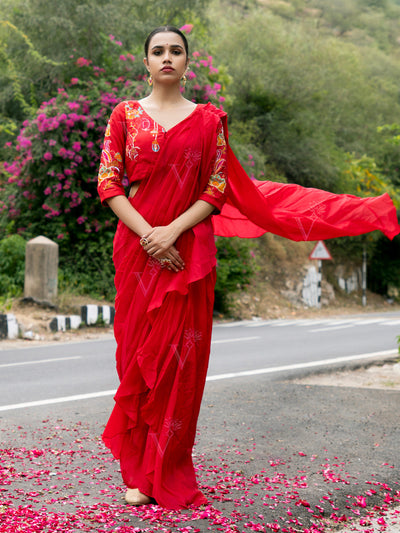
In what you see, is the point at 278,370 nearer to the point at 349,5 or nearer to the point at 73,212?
the point at 73,212

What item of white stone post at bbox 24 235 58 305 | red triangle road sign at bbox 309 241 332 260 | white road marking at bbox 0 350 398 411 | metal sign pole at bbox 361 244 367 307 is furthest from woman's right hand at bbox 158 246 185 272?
metal sign pole at bbox 361 244 367 307

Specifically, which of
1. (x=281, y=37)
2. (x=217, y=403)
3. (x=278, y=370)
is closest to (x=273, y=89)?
(x=281, y=37)

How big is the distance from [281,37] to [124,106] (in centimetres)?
2824

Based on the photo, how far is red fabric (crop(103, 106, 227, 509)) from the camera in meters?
3.56

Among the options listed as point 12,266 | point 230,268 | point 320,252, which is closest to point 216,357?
point 12,266

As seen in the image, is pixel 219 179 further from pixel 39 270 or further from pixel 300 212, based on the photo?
pixel 39 270

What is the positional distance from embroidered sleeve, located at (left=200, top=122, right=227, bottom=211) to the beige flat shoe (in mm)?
1575

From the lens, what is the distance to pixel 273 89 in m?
27.6

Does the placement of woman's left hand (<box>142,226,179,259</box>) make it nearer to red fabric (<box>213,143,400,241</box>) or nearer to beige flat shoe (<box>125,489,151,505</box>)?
red fabric (<box>213,143,400,241</box>)

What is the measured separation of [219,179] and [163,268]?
60 centimetres

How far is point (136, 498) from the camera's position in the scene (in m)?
3.53

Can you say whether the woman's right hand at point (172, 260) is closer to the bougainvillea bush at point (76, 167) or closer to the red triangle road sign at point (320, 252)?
the bougainvillea bush at point (76, 167)

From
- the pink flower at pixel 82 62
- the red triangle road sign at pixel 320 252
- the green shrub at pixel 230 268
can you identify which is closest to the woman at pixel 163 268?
the green shrub at pixel 230 268

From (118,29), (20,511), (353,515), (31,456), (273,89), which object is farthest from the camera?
(273,89)
